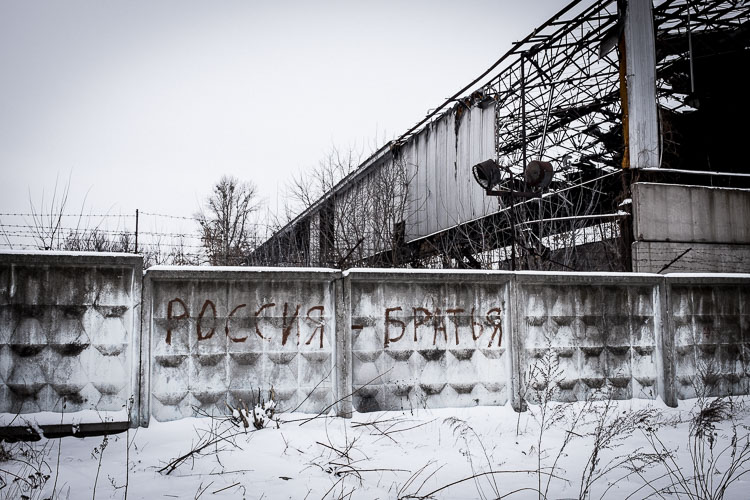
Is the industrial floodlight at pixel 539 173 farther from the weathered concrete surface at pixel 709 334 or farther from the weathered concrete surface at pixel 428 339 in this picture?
the weathered concrete surface at pixel 428 339

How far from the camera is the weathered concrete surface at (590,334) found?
22.0 ft

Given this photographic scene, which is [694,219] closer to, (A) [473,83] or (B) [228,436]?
(A) [473,83]

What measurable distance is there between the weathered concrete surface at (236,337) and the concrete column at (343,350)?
73mm

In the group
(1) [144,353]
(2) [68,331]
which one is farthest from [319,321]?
(2) [68,331]

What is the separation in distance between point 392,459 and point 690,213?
9.17 metres

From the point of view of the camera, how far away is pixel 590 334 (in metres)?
6.93

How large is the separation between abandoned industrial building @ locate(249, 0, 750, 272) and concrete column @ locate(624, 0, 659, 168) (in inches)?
1.0

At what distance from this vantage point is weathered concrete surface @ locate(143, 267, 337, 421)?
565 centimetres

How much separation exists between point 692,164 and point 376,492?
16.3 m

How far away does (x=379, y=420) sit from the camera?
5875mm

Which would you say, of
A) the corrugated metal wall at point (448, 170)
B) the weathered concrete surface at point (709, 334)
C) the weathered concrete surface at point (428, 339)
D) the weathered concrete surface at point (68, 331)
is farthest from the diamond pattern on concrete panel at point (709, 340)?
the corrugated metal wall at point (448, 170)

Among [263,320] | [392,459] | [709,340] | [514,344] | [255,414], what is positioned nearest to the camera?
[392,459]

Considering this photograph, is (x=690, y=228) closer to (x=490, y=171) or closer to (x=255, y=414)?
(x=490, y=171)

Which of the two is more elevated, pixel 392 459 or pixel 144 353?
pixel 144 353
